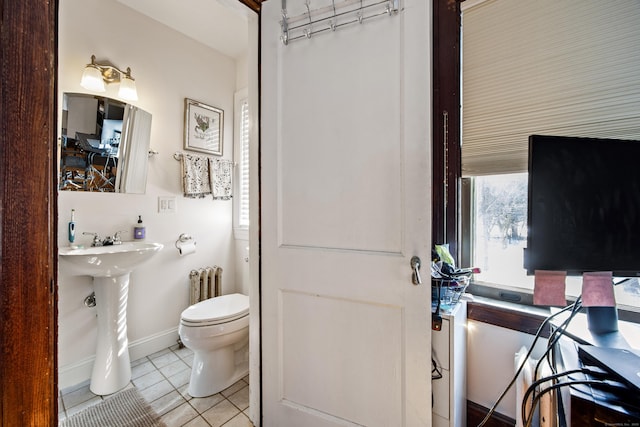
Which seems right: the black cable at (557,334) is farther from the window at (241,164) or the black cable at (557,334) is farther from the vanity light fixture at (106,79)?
the vanity light fixture at (106,79)

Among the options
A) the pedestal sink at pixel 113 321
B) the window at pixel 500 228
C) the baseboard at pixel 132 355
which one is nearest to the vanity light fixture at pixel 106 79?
the pedestal sink at pixel 113 321

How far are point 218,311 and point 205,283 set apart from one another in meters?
0.70

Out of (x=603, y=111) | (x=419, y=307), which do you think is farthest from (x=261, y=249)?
(x=603, y=111)

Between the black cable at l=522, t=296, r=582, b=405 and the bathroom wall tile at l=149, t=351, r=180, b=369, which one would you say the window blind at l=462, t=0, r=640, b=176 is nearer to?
the black cable at l=522, t=296, r=582, b=405

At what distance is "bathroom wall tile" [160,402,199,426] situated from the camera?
4.68 feet

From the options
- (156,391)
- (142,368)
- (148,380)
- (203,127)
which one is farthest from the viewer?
(203,127)

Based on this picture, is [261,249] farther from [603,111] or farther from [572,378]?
[603,111]

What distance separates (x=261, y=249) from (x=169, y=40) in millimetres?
2038

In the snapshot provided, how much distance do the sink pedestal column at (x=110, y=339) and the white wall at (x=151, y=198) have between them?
16cm

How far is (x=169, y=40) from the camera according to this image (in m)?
2.16

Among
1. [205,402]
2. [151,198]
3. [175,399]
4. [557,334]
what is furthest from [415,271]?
[151,198]

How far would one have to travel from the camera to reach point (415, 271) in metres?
1.03

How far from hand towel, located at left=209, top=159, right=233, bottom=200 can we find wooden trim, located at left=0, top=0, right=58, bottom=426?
176 centimetres

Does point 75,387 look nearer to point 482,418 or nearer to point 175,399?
point 175,399
